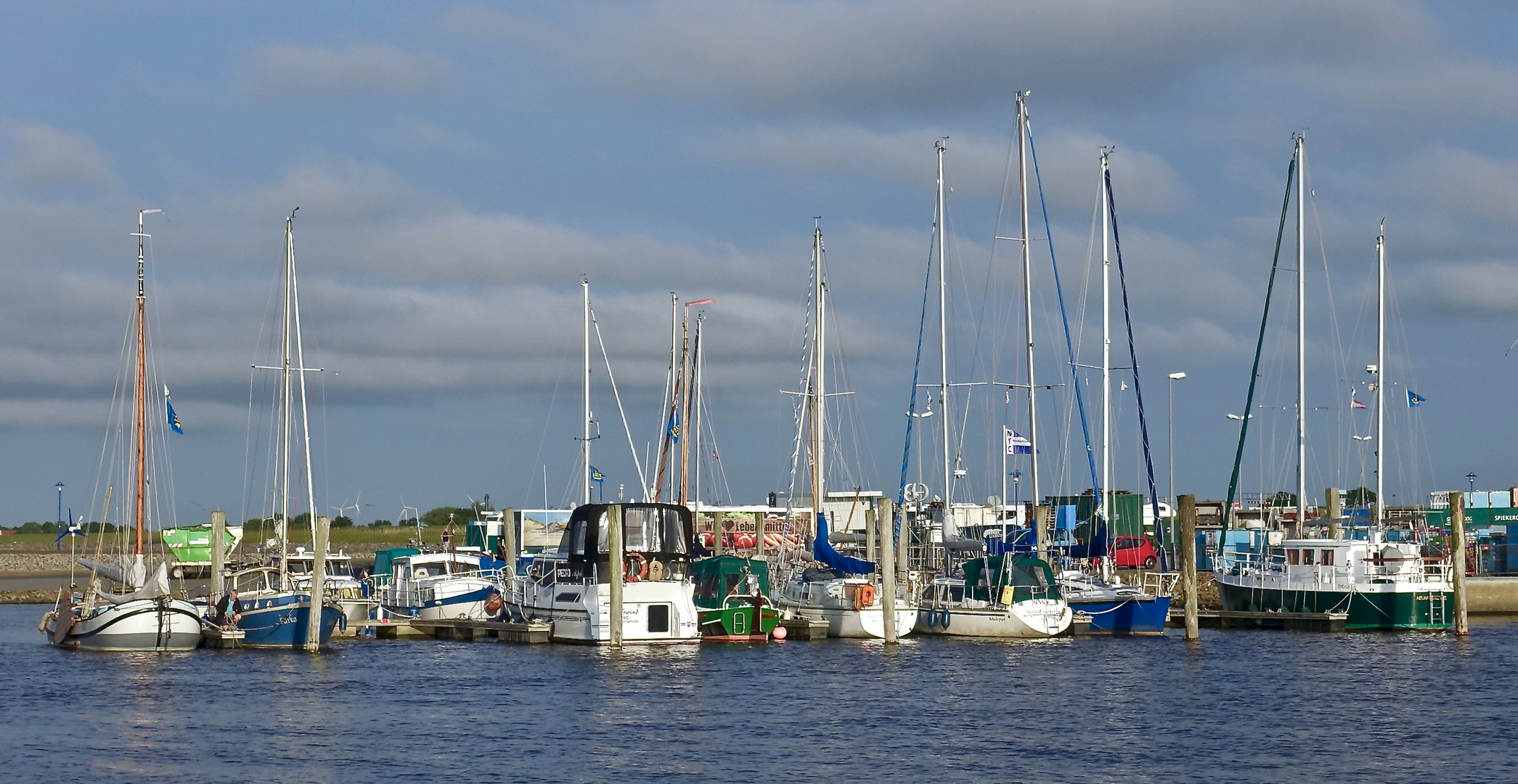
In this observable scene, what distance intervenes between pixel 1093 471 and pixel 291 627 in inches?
1194

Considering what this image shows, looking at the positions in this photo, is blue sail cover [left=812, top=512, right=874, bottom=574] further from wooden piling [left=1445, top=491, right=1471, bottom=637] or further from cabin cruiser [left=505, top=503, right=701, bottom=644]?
wooden piling [left=1445, top=491, right=1471, bottom=637]

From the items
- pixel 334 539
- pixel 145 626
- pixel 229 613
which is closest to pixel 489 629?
pixel 229 613

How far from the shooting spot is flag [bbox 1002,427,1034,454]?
63.6 m

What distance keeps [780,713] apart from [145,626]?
2407 centimetres

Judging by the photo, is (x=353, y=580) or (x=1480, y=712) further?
(x=353, y=580)

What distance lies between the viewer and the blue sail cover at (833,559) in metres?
62.9

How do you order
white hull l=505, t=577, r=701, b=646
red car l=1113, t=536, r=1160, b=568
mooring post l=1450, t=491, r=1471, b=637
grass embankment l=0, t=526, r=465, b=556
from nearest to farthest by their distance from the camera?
white hull l=505, t=577, r=701, b=646 → mooring post l=1450, t=491, r=1471, b=637 → red car l=1113, t=536, r=1160, b=568 → grass embankment l=0, t=526, r=465, b=556

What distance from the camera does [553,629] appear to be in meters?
57.7

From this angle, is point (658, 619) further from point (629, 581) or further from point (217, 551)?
point (217, 551)

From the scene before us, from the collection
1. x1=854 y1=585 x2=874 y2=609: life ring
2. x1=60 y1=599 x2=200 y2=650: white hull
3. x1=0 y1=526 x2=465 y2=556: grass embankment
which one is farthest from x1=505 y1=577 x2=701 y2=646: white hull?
x1=0 y1=526 x2=465 y2=556: grass embankment

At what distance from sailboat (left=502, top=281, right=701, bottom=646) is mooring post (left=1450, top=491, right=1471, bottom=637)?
25.3m

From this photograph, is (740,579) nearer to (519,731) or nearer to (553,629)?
(553,629)

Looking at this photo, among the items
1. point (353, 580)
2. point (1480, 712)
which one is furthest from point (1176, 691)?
point (353, 580)

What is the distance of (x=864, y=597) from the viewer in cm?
5966
